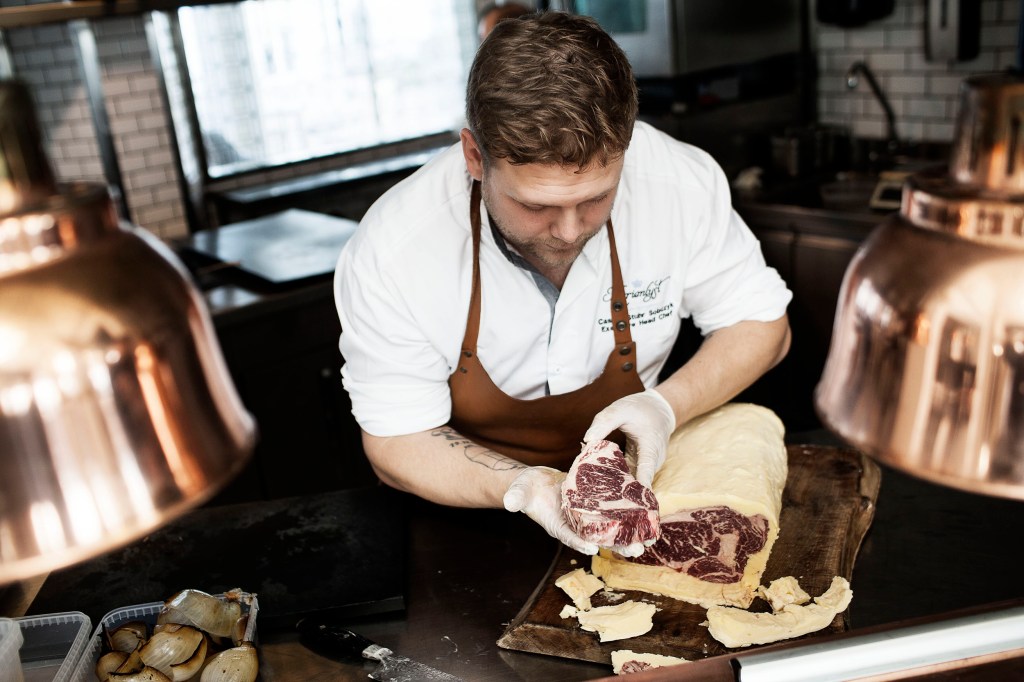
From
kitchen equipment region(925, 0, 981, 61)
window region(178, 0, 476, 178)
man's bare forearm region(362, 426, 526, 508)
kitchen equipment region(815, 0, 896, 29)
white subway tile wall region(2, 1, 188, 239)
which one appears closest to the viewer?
man's bare forearm region(362, 426, 526, 508)

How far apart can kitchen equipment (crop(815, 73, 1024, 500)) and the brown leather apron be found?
1507mm

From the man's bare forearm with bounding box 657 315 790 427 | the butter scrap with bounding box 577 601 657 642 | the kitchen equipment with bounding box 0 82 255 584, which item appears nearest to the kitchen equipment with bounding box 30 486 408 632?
the butter scrap with bounding box 577 601 657 642

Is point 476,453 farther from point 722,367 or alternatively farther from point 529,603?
point 722,367

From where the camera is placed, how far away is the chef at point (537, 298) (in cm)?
184

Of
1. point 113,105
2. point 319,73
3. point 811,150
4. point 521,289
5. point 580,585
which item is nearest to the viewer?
point 580,585

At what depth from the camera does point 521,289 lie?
2305mm

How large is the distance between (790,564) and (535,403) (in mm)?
726

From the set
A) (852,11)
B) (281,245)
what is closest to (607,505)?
(281,245)

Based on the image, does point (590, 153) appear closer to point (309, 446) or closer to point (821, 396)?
point (821, 396)

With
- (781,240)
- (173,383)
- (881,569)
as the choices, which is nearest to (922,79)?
(781,240)

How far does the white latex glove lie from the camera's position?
5.97 feet

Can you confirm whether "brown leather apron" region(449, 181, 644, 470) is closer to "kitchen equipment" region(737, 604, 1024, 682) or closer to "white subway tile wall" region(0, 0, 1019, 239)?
"kitchen equipment" region(737, 604, 1024, 682)

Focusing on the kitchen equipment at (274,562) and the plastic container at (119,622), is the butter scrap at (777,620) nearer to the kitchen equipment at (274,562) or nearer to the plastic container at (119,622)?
the kitchen equipment at (274,562)

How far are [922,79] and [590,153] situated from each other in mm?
3681
